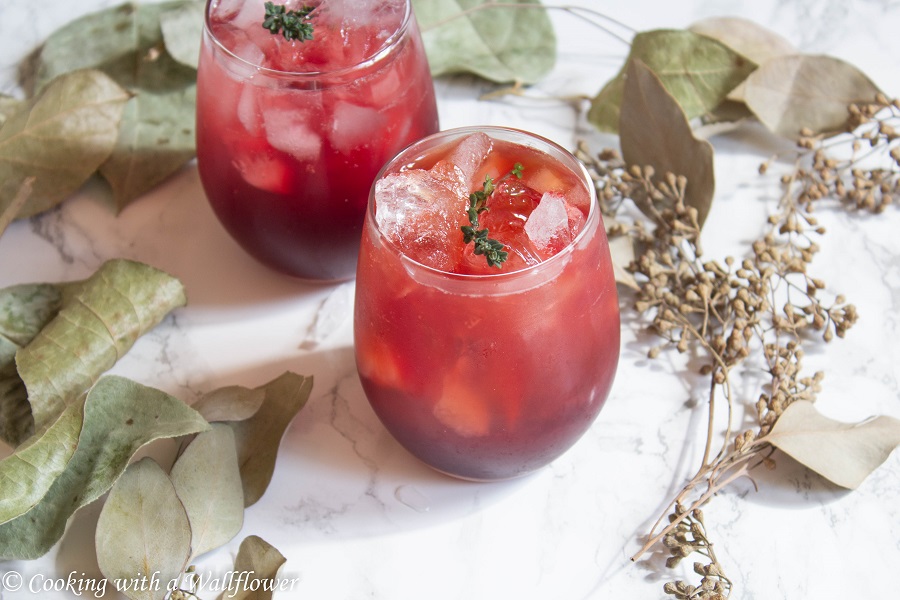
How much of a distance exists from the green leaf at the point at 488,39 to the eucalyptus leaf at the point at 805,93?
1.01ft

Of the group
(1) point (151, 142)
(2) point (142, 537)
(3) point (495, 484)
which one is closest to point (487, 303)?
(3) point (495, 484)

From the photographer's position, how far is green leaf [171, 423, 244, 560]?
3.50ft

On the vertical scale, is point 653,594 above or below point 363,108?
below

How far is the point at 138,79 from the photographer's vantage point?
150cm

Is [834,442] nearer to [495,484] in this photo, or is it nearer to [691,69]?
[495,484]

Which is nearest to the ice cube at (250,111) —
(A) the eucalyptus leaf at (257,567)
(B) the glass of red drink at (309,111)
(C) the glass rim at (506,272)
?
(B) the glass of red drink at (309,111)

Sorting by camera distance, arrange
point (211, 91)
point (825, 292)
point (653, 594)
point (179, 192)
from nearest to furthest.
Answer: point (653, 594)
point (211, 91)
point (825, 292)
point (179, 192)

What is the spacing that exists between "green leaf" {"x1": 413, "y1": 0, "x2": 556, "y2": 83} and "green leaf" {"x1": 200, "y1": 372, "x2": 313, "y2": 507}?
1.87 feet

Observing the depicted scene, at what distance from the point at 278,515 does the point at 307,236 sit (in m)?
0.32

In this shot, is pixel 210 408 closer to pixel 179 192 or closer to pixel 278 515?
pixel 278 515

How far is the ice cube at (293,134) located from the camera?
1.12 metres

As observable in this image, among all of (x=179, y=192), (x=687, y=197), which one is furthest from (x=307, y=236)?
(x=687, y=197)

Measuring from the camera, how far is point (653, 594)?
1057 mm

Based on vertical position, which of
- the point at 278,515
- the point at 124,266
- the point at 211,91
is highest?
the point at 211,91
